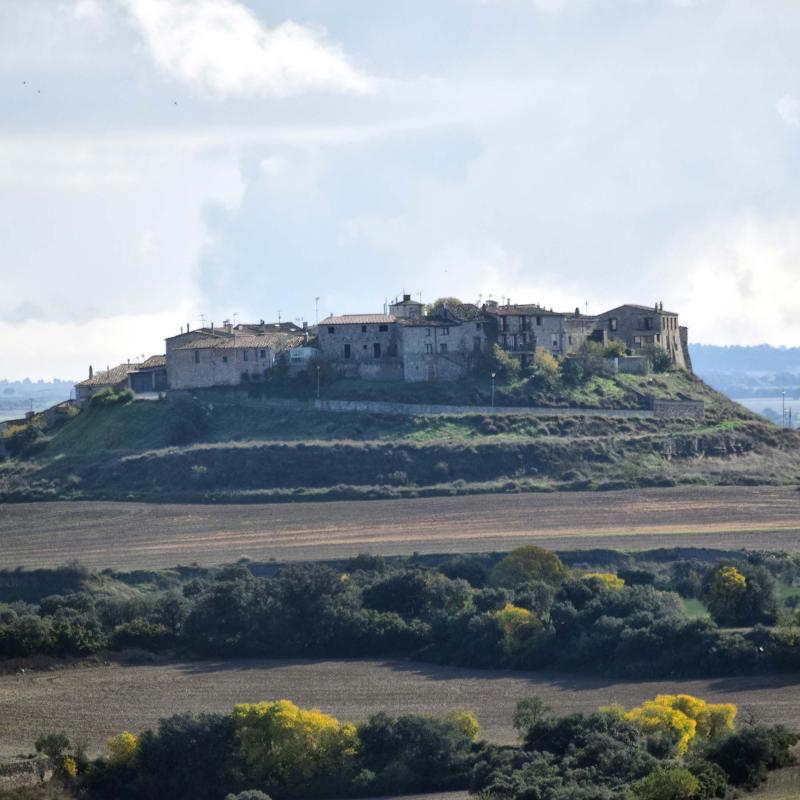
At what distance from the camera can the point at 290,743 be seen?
55188mm

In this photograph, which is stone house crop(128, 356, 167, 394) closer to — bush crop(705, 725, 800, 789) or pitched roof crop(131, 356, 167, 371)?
pitched roof crop(131, 356, 167, 371)

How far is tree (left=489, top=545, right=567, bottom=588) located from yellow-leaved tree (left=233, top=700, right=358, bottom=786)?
2248cm

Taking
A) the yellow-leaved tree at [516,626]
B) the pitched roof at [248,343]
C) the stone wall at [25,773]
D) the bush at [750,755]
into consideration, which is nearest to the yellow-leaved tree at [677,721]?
the bush at [750,755]

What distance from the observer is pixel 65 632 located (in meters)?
70.2

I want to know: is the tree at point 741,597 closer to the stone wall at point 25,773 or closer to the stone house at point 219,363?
the stone wall at point 25,773

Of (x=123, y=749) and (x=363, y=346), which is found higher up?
(x=363, y=346)

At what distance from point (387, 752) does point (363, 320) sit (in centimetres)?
5389

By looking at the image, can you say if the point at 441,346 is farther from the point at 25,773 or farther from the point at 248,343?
the point at 25,773

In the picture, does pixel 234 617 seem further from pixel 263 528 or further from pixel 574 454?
pixel 574 454

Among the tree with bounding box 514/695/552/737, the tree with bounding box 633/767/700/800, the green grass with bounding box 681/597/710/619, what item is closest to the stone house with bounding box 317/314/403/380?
the green grass with bounding box 681/597/710/619

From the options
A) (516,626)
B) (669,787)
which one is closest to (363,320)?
(516,626)

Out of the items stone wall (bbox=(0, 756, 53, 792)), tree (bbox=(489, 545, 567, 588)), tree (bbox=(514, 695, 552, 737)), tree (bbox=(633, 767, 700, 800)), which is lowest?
tree (bbox=(633, 767, 700, 800))

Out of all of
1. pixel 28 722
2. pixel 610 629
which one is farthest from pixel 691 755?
pixel 28 722

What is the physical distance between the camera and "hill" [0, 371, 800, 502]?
97.7 m
